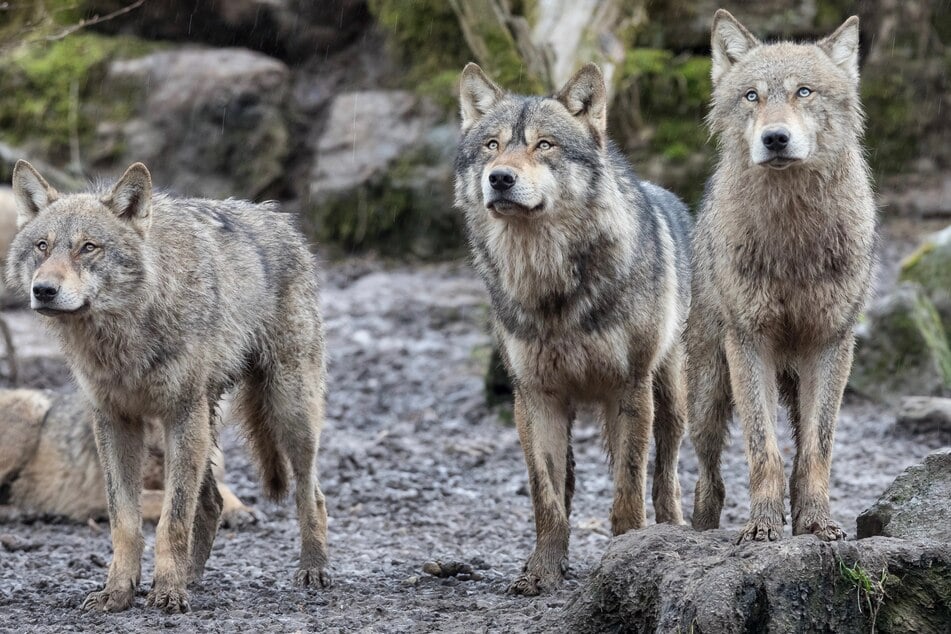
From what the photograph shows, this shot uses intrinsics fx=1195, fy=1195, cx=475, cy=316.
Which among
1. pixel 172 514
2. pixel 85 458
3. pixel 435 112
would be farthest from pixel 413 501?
pixel 435 112

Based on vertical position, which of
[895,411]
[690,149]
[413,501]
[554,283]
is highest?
[690,149]

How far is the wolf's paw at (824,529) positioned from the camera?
4.62m

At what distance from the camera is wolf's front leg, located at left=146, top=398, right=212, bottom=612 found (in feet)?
18.5

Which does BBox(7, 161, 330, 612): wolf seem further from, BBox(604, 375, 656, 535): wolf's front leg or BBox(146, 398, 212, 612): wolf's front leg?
BBox(604, 375, 656, 535): wolf's front leg

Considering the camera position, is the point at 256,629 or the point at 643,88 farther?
the point at 643,88

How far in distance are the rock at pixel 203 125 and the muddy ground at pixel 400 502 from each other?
229 cm

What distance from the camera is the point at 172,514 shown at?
226 inches

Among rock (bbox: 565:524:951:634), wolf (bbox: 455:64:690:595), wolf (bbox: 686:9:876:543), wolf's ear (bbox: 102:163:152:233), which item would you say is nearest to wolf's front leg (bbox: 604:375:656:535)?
wolf (bbox: 455:64:690:595)

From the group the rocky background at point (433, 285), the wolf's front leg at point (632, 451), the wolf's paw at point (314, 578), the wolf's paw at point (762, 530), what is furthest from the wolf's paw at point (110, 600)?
the wolf's paw at point (762, 530)

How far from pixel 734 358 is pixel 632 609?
1.24 metres

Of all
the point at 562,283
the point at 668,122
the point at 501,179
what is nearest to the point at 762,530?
the point at 562,283

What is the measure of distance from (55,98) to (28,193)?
9612 mm

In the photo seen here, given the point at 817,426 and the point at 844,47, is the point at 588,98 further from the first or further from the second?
the point at 817,426

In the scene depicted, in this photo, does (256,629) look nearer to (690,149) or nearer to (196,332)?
(196,332)
